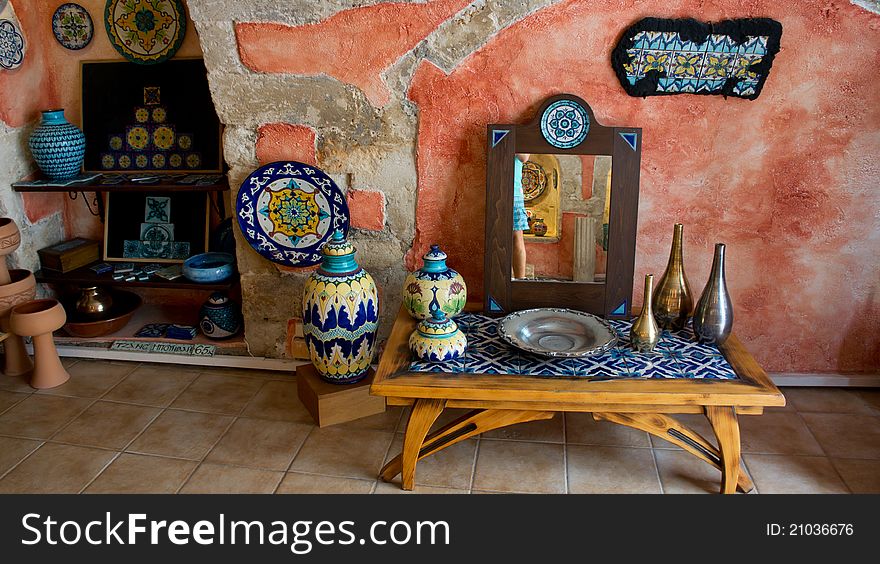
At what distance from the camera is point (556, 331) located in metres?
2.59

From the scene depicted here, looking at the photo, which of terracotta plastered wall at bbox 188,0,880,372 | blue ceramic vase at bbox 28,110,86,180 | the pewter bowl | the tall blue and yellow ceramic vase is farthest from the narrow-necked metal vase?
blue ceramic vase at bbox 28,110,86,180

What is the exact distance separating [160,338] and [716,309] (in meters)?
2.20

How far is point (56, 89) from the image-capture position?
10.9 feet

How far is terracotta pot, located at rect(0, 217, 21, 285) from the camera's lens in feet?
9.92

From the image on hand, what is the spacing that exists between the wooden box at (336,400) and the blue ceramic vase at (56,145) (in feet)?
4.36

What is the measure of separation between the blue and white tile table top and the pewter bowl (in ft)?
0.12

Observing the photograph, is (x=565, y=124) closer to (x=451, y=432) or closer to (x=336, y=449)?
(x=451, y=432)

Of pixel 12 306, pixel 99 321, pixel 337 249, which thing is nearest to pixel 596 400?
pixel 337 249

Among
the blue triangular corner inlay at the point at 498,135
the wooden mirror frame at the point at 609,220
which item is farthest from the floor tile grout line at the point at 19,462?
the blue triangular corner inlay at the point at 498,135

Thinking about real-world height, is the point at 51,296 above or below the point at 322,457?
above

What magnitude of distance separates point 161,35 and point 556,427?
220 centimetres
